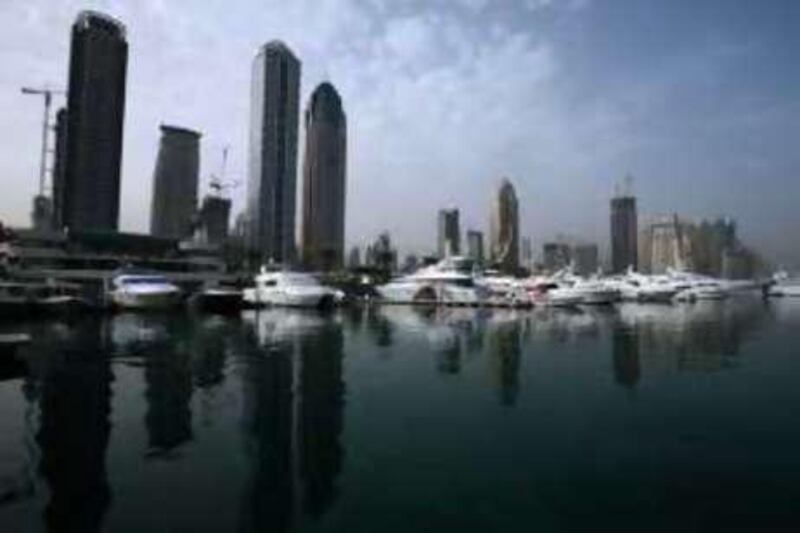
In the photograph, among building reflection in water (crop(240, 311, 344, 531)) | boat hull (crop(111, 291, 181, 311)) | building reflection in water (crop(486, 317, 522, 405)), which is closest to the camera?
building reflection in water (crop(240, 311, 344, 531))

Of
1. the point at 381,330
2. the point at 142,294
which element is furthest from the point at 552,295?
the point at 142,294

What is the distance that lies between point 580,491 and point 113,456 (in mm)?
15122

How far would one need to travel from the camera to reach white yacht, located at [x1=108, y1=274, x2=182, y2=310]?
116 m

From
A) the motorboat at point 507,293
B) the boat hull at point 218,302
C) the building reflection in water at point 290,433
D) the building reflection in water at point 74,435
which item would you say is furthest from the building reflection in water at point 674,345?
the boat hull at point 218,302

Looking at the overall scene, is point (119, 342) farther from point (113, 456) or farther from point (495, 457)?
point (495, 457)

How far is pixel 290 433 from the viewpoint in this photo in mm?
29156

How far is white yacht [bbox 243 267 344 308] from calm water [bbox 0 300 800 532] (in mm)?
65402

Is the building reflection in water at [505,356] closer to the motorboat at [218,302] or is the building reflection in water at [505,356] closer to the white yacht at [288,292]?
the white yacht at [288,292]

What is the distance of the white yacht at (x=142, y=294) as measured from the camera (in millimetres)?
116312

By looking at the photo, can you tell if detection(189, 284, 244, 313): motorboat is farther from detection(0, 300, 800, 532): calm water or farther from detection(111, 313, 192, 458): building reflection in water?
detection(0, 300, 800, 532): calm water

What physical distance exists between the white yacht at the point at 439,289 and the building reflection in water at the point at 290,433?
3177 inches

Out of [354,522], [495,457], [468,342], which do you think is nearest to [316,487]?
[354,522]

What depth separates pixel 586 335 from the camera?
7719 cm

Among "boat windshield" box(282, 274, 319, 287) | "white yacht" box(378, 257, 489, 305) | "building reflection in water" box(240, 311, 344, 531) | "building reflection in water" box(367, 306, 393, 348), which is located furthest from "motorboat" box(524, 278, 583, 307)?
"building reflection in water" box(240, 311, 344, 531)
